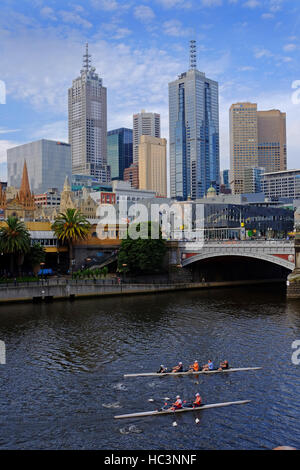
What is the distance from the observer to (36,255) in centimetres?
10069

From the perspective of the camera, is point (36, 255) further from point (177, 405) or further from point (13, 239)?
point (177, 405)

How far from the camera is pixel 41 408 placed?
1463 inches

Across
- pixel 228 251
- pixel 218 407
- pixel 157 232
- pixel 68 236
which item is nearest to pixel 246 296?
pixel 228 251

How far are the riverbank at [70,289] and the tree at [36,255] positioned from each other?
1123 centimetres

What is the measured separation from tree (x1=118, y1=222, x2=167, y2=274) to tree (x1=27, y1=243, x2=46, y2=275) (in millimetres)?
16570

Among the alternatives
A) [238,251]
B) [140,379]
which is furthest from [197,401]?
[238,251]

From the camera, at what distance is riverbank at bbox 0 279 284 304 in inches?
3401

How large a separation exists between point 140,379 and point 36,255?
62.3 meters

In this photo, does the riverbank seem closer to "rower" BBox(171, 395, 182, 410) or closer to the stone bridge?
the stone bridge

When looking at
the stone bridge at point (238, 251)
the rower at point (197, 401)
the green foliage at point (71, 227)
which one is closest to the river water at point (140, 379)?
the rower at point (197, 401)

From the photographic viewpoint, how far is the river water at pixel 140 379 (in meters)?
32.7

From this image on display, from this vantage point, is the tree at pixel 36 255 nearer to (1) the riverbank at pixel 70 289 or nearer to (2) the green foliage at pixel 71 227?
(2) the green foliage at pixel 71 227

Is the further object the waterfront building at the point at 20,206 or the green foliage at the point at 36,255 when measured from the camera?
the waterfront building at the point at 20,206
